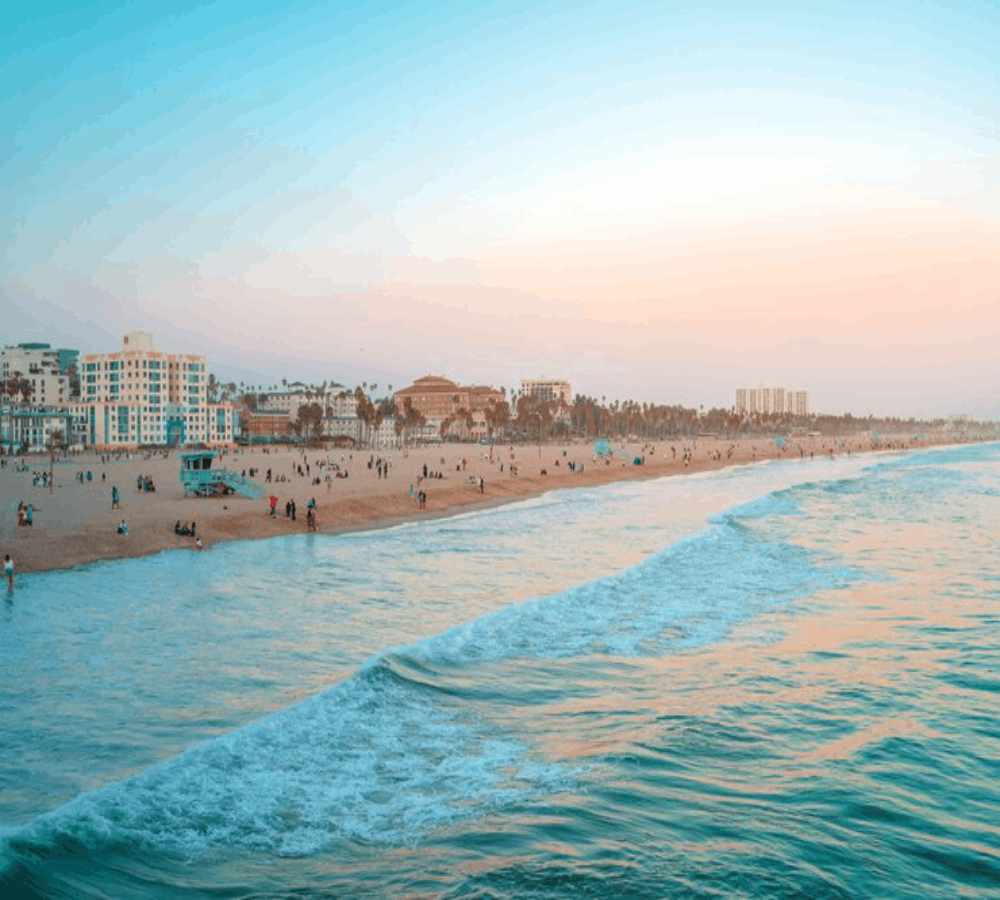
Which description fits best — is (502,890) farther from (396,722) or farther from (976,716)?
(976,716)

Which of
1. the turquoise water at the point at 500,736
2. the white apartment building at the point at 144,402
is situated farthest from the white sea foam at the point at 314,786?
the white apartment building at the point at 144,402

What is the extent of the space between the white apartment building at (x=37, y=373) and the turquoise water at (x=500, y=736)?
473 feet

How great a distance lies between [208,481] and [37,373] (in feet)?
418

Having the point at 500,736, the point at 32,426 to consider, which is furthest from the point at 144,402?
the point at 500,736

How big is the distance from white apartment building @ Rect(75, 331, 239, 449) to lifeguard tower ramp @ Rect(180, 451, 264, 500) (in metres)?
79.1

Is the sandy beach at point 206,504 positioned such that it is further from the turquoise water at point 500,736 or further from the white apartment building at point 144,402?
the white apartment building at point 144,402

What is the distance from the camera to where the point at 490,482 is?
210 ft

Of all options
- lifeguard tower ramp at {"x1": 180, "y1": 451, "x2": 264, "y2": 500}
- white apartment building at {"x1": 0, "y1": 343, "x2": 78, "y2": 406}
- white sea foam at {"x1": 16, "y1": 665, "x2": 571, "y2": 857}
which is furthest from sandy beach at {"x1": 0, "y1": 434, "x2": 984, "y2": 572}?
white apartment building at {"x1": 0, "y1": 343, "x2": 78, "y2": 406}

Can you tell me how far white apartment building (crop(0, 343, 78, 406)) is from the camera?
497 ft

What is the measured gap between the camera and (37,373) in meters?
154

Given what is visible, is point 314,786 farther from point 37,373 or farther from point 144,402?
point 37,373

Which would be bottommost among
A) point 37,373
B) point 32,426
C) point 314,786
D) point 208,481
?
point 314,786

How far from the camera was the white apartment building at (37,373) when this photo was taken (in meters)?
152

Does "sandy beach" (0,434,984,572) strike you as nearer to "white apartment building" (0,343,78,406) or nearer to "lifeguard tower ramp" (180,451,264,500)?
"lifeguard tower ramp" (180,451,264,500)
